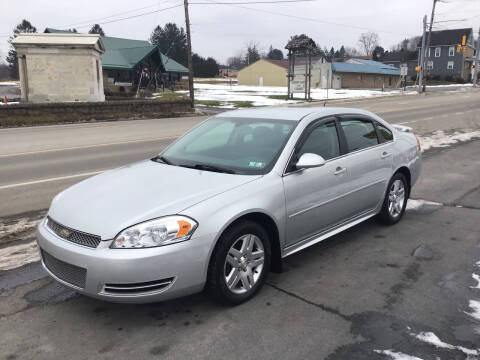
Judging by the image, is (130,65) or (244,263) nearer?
(244,263)

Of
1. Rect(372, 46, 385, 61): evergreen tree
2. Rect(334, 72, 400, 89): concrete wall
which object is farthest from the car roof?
Rect(372, 46, 385, 61): evergreen tree

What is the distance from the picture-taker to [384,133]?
551 cm

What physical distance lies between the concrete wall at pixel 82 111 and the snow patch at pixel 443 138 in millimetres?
14568

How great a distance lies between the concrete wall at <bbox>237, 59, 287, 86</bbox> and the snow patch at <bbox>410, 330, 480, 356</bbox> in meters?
70.3

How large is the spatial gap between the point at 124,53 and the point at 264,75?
31.2 meters

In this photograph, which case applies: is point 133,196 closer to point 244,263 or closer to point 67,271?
point 67,271

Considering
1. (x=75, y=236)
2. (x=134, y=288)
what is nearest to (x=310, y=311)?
(x=134, y=288)

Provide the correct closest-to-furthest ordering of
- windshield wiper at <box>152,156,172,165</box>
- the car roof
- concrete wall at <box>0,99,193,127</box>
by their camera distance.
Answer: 1. windshield wiper at <box>152,156,172,165</box>
2. the car roof
3. concrete wall at <box>0,99,193,127</box>

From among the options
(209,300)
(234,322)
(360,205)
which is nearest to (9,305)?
(209,300)

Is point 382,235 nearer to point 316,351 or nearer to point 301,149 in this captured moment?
point 301,149

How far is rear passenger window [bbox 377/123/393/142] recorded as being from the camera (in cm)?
545

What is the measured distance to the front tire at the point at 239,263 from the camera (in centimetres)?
334

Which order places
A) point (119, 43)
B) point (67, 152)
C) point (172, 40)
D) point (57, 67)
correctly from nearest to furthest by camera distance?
point (67, 152), point (57, 67), point (119, 43), point (172, 40)

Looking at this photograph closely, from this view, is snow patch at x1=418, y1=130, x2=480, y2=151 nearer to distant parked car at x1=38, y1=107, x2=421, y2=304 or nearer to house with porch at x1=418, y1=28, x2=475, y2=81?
distant parked car at x1=38, y1=107, x2=421, y2=304
